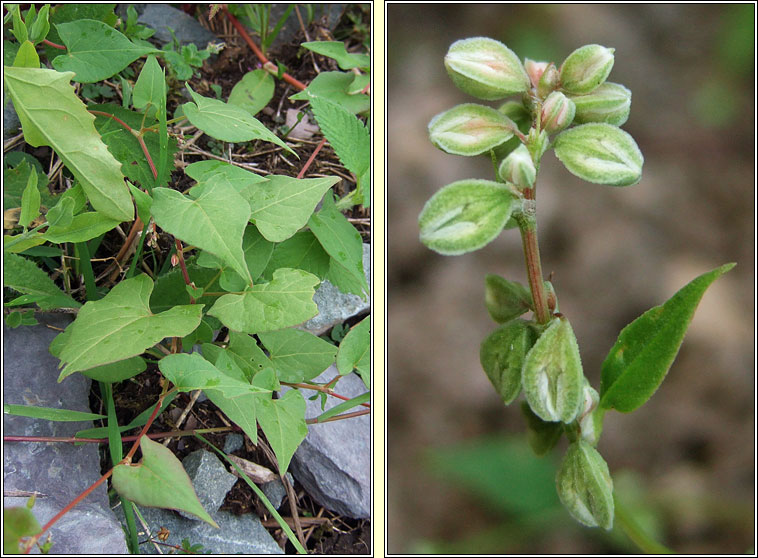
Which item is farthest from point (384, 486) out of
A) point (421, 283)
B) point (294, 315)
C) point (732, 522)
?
point (732, 522)

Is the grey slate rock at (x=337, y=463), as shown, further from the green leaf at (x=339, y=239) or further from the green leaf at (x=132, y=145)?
the green leaf at (x=132, y=145)

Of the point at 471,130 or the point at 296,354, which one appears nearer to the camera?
Answer: the point at 471,130

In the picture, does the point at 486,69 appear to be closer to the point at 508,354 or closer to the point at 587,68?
the point at 587,68

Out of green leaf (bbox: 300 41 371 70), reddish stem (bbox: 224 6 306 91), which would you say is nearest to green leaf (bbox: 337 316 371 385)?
green leaf (bbox: 300 41 371 70)

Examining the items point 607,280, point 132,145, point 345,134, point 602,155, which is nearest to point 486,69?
point 602,155

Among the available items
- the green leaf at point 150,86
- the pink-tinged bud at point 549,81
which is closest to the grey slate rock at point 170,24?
the green leaf at point 150,86

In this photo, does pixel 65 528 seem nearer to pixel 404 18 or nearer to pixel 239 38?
pixel 239 38
